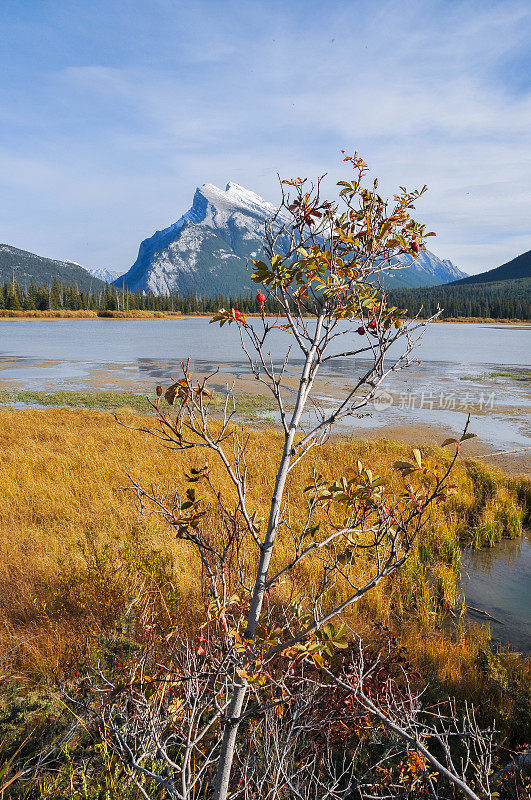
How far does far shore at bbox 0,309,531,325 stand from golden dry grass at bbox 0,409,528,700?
92.8 metres

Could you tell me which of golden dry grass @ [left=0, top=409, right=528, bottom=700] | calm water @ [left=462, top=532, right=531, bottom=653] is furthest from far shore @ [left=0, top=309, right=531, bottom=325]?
calm water @ [left=462, top=532, right=531, bottom=653]

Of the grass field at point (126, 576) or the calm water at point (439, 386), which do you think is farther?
the calm water at point (439, 386)

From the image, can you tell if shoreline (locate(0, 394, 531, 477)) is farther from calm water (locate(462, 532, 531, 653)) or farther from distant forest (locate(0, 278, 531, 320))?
distant forest (locate(0, 278, 531, 320))

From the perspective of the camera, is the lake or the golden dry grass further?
the lake

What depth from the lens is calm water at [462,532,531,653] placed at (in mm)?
6555

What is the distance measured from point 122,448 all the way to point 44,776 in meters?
11.1

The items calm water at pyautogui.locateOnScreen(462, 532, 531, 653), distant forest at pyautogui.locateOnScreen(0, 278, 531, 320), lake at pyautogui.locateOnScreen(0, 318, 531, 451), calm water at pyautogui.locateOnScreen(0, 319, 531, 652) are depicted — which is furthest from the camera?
distant forest at pyautogui.locateOnScreen(0, 278, 531, 320)

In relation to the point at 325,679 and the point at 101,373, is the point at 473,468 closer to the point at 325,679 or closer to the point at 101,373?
the point at 325,679

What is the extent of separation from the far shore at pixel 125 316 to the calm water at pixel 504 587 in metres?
96.8

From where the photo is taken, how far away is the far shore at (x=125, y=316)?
12162 centimetres

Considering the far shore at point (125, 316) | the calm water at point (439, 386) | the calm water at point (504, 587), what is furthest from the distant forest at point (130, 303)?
the calm water at point (504, 587)

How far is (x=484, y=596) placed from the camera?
7523mm

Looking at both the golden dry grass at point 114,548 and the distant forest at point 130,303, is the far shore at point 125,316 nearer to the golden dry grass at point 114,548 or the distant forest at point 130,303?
the distant forest at point 130,303

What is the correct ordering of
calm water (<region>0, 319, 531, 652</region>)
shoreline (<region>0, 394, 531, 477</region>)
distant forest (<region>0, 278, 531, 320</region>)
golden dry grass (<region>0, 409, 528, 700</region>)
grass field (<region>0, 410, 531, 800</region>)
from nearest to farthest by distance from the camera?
grass field (<region>0, 410, 531, 800</region>) < golden dry grass (<region>0, 409, 528, 700</region>) < calm water (<region>0, 319, 531, 652</region>) < shoreline (<region>0, 394, 531, 477</region>) < distant forest (<region>0, 278, 531, 320</region>)
